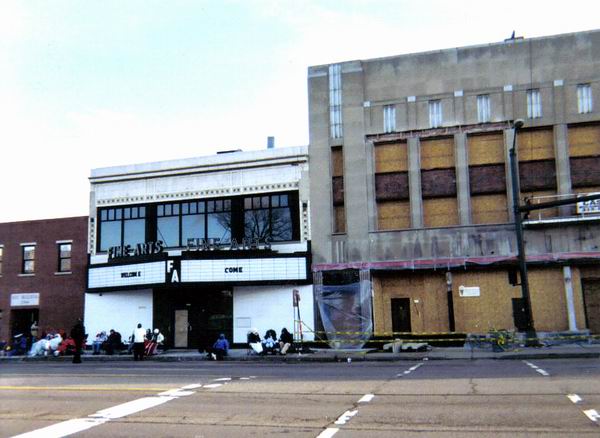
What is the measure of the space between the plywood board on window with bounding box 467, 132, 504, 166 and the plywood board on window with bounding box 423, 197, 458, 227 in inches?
84.8

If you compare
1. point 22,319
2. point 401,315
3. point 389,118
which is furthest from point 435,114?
point 22,319

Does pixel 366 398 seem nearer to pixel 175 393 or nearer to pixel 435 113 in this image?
pixel 175 393

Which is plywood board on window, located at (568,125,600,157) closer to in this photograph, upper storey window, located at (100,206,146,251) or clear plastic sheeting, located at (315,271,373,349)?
clear plastic sheeting, located at (315,271,373,349)

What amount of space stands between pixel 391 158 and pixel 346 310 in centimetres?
767

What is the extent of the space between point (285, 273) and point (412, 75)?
11435 millimetres

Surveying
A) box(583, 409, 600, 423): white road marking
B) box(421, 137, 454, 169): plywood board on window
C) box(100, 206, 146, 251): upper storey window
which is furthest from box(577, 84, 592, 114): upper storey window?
box(100, 206, 146, 251): upper storey window

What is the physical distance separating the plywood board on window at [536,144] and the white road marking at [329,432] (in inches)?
901

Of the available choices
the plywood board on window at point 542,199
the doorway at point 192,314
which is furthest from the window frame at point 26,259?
the plywood board on window at point 542,199

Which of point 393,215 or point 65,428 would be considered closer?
point 65,428

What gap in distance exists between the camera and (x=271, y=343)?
26.8 meters

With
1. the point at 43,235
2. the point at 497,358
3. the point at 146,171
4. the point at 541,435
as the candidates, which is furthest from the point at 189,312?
the point at 541,435

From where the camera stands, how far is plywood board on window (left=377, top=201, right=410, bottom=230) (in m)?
29.5

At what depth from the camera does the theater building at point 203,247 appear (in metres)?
29.8

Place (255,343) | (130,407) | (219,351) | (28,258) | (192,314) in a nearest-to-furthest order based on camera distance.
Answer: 1. (130,407)
2. (219,351)
3. (255,343)
4. (192,314)
5. (28,258)
